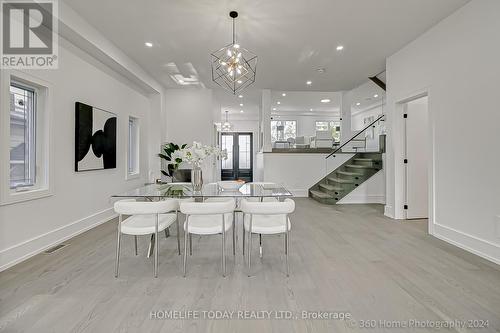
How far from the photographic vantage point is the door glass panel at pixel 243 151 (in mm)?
11664

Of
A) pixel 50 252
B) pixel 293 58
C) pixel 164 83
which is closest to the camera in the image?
pixel 50 252

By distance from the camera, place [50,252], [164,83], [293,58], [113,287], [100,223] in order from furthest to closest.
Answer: [164,83] → [293,58] → [100,223] → [50,252] → [113,287]

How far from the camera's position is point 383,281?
7.47ft

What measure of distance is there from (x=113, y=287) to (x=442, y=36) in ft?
16.4

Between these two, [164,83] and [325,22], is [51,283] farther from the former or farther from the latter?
[164,83]

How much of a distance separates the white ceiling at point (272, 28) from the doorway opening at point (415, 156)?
3.83 feet

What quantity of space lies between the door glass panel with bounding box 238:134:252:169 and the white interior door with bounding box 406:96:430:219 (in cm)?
775

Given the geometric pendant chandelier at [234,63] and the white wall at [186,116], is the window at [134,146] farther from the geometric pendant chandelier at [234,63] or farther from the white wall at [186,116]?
the geometric pendant chandelier at [234,63]

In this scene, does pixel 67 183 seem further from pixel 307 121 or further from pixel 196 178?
pixel 307 121

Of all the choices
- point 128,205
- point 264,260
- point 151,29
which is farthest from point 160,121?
point 264,260

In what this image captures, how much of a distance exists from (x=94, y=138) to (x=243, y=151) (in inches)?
315

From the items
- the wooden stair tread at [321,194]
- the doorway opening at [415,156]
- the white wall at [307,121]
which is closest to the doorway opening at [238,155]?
the white wall at [307,121]

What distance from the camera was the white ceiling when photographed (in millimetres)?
3068

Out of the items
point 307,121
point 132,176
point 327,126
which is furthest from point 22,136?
point 327,126
